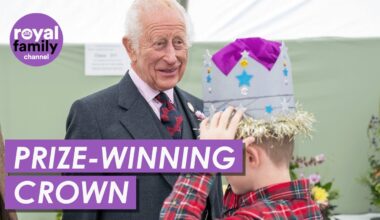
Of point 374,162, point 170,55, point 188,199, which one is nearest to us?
point 188,199

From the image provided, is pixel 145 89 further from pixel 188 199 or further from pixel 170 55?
pixel 188 199

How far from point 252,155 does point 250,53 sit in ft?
0.64

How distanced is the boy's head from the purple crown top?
0.48 ft

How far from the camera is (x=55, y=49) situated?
2.68m

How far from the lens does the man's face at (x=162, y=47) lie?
1.29 metres

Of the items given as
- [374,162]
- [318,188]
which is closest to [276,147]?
[318,188]

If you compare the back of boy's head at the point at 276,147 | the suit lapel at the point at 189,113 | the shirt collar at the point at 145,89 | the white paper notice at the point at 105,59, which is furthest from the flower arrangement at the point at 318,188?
the back of boy's head at the point at 276,147

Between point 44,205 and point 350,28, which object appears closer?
point 44,205

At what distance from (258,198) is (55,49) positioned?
6.20 feet

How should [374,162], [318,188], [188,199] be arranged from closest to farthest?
[188,199], [318,188], [374,162]

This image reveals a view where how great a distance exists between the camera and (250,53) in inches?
41.4

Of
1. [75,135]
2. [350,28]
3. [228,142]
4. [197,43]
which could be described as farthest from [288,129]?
[350,28]

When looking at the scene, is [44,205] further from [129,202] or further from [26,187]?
[129,202]

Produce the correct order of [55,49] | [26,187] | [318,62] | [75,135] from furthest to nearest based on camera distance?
[318,62], [55,49], [26,187], [75,135]
